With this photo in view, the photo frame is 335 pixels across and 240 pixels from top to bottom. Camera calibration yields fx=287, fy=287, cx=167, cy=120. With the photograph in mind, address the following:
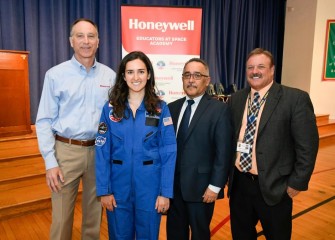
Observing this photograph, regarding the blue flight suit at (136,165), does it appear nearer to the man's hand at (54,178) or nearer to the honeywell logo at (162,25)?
the man's hand at (54,178)

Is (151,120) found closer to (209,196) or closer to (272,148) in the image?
(209,196)

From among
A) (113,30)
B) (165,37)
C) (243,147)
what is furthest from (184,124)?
(113,30)

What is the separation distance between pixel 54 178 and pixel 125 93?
0.72 metres

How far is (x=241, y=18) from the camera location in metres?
8.11

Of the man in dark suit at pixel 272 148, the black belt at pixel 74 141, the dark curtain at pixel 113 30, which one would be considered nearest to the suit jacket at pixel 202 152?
the man in dark suit at pixel 272 148

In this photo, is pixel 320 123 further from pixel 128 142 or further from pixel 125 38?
pixel 128 142

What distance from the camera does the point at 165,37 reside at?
347 centimetres

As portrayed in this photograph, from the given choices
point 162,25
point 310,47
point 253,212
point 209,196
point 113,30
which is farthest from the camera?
point 310,47

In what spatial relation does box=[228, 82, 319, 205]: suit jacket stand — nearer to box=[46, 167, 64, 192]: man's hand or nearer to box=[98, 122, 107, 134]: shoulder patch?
box=[98, 122, 107, 134]: shoulder patch

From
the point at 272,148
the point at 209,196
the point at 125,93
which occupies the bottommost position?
Result: the point at 209,196

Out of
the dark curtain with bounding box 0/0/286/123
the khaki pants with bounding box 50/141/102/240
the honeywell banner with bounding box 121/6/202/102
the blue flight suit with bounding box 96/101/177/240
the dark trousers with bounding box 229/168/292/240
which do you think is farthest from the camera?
the dark curtain with bounding box 0/0/286/123

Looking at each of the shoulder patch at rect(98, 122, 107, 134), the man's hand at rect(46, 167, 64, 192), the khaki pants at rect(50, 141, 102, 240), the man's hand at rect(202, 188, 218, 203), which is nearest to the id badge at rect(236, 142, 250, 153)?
the man's hand at rect(202, 188, 218, 203)

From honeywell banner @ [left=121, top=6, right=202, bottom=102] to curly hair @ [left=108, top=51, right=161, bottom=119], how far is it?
67.2 inches

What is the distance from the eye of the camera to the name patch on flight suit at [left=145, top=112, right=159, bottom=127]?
1661mm
